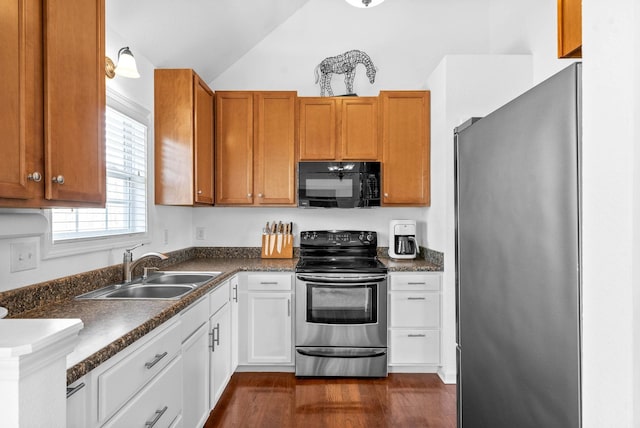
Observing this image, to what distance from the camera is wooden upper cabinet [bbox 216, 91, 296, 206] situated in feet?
11.1

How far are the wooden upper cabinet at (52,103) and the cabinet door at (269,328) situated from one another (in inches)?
67.7

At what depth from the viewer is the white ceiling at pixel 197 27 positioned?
7.56 feet

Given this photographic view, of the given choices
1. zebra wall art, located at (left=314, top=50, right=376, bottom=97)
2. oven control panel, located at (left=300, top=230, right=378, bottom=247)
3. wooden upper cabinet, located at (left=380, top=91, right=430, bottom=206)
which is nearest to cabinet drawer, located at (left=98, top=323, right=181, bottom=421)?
oven control panel, located at (left=300, top=230, right=378, bottom=247)

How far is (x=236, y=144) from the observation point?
3387 mm

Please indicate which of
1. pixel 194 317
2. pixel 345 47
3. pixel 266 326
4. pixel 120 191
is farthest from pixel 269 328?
pixel 345 47

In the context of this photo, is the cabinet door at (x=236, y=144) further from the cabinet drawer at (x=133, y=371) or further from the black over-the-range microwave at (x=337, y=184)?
the cabinet drawer at (x=133, y=371)

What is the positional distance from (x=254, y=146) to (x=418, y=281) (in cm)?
174

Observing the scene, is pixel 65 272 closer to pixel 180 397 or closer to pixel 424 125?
pixel 180 397

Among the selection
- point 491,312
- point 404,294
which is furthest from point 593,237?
point 404,294

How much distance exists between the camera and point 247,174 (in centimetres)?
338

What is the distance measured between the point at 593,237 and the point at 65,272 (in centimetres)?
204

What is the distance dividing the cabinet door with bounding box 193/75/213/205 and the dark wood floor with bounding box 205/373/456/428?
56.1 inches

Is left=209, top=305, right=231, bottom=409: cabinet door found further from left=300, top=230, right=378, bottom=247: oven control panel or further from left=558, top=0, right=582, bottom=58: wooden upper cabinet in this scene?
left=558, top=0, right=582, bottom=58: wooden upper cabinet

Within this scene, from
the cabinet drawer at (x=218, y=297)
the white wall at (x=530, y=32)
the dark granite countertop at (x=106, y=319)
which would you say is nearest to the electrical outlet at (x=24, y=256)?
the dark granite countertop at (x=106, y=319)
